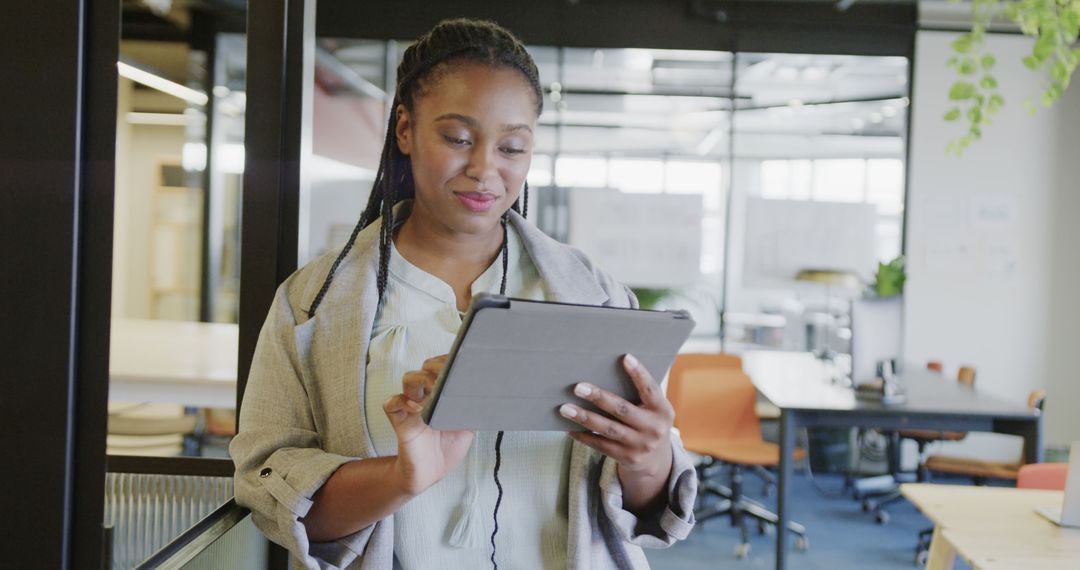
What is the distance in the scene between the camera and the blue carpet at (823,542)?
469cm

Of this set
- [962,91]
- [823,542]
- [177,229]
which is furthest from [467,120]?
[177,229]

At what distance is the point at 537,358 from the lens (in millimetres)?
1094

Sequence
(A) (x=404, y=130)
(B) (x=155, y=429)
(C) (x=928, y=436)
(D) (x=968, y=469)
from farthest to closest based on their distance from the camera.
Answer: (C) (x=928, y=436) < (D) (x=968, y=469) < (B) (x=155, y=429) < (A) (x=404, y=130)

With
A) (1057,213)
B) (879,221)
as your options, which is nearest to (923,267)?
(879,221)

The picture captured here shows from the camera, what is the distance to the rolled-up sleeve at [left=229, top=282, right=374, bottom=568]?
1.23m

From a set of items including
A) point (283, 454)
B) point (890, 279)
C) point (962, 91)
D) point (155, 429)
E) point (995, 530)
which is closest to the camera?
point (283, 454)

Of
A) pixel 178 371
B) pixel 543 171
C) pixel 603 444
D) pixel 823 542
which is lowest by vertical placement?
pixel 823 542

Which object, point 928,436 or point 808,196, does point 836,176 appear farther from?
point 928,436

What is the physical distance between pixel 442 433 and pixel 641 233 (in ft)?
17.7

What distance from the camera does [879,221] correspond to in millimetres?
6609

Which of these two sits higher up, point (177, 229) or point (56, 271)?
point (177, 229)

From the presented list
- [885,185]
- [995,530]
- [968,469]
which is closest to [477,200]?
[995,530]

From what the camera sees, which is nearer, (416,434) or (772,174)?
(416,434)

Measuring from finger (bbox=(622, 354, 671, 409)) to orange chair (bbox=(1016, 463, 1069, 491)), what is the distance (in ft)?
7.24
